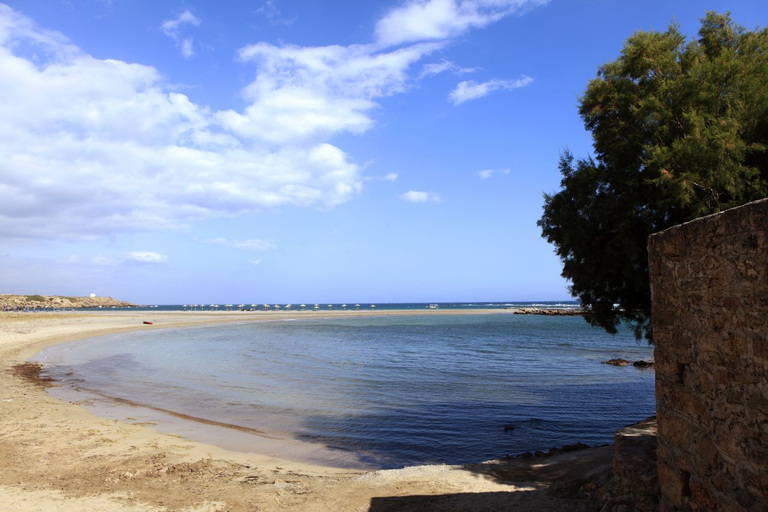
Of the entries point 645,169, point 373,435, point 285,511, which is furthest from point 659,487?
point 373,435

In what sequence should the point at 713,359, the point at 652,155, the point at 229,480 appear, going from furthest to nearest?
the point at 652,155 → the point at 229,480 → the point at 713,359

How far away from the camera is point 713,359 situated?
14.7 feet

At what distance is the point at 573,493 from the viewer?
23.4ft

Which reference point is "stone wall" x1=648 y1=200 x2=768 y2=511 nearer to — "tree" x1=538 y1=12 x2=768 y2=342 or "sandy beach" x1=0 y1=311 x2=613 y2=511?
"sandy beach" x1=0 y1=311 x2=613 y2=511

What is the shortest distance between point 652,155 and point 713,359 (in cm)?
563

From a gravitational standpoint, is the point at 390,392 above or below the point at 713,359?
below

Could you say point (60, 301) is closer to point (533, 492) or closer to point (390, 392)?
point (390, 392)

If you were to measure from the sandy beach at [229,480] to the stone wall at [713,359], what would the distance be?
83.8 inches

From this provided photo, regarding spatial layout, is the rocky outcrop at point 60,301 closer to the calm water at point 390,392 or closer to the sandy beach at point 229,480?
the calm water at point 390,392

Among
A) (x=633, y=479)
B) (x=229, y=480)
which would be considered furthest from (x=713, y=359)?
(x=229, y=480)

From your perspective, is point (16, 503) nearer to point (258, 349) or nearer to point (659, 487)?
point (659, 487)

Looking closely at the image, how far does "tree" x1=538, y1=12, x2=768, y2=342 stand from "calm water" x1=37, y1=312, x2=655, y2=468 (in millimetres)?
3981

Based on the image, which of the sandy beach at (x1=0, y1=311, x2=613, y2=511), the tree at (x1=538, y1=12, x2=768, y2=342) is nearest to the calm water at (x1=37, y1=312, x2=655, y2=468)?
the sandy beach at (x1=0, y1=311, x2=613, y2=511)

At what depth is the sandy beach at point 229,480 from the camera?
280 inches
